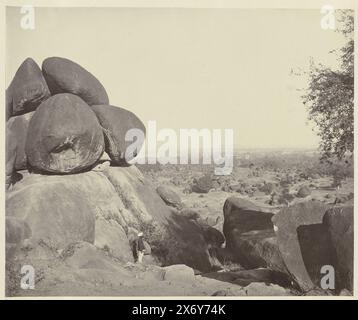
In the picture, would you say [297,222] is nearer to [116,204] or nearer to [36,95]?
[116,204]

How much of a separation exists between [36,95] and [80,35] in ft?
4.03

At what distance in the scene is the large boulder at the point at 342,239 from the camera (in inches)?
405

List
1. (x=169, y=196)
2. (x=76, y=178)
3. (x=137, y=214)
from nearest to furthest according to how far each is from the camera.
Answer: (x=76, y=178)
(x=169, y=196)
(x=137, y=214)

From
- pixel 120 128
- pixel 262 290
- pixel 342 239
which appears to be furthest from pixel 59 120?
pixel 342 239

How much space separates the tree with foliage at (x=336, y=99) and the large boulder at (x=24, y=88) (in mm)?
4462

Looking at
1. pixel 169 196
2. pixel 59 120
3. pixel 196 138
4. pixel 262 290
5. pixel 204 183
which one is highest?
pixel 59 120

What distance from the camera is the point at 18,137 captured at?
10297 millimetres

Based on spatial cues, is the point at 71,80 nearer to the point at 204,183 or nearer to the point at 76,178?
the point at 76,178

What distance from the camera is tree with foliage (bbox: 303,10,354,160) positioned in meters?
10.4

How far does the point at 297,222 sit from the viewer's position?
1042cm

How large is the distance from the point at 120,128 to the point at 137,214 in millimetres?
1495

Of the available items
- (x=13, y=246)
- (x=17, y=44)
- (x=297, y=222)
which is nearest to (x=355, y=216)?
(x=297, y=222)

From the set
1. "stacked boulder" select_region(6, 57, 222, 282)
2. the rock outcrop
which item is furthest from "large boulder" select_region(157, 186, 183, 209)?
→ the rock outcrop

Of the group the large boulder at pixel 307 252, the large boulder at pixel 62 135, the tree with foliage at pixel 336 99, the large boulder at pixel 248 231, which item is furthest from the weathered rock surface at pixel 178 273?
the tree with foliage at pixel 336 99
